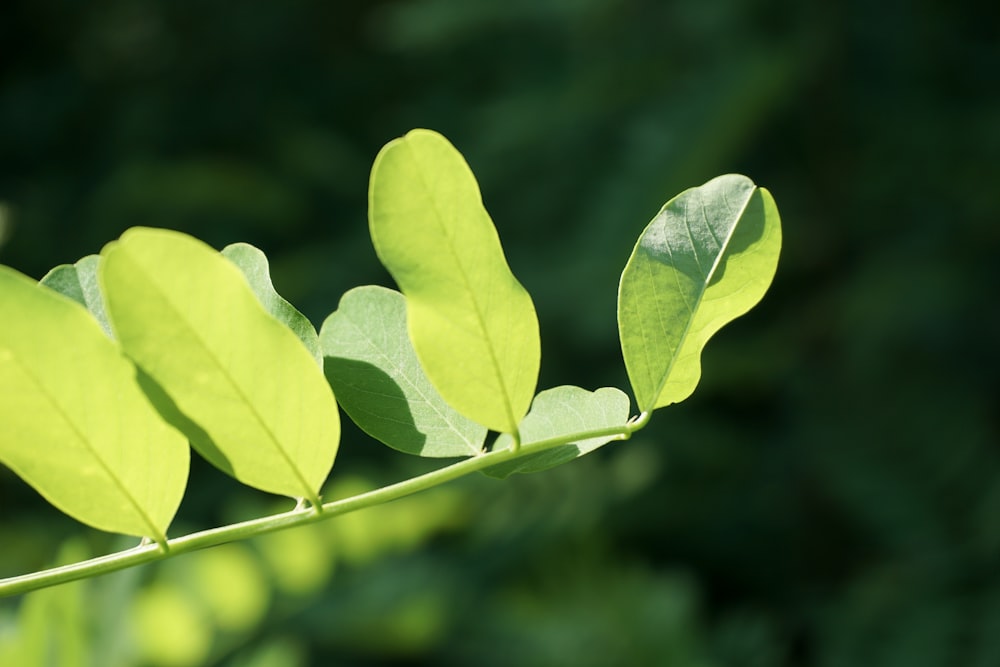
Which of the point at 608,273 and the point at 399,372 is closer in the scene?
the point at 399,372

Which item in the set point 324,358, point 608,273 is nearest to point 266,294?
point 324,358

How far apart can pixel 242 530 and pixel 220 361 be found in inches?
1.3

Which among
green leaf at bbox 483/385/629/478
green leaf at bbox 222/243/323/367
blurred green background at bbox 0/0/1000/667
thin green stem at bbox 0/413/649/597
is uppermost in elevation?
blurred green background at bbox 0/0/1000/667

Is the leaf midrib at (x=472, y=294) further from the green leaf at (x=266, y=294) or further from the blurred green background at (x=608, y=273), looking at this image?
the blurred green background at (x=608, y=273)

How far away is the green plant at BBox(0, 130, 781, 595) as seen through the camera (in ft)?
0.64

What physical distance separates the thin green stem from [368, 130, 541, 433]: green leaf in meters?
0.01

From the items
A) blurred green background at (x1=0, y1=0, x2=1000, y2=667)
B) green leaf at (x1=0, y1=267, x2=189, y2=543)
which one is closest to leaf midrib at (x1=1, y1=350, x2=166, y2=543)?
green leaf at (x1=0, y1=267, x2=189, y2=543)

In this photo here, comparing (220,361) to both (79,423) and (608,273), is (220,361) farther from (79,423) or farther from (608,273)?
(608,273)

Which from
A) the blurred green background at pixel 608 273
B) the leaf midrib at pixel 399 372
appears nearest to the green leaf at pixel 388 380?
the leaf midrib at pixel 399 372

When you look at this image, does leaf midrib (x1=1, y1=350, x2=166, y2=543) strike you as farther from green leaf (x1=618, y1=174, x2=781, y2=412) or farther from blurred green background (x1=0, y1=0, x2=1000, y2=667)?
blurred green background (x1=0, y1=0, x2=1000, y2=667)

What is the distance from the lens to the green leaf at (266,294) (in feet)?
0.79

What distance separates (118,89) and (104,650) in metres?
1.70

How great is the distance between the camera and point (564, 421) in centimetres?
25

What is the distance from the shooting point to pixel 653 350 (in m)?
0.24
